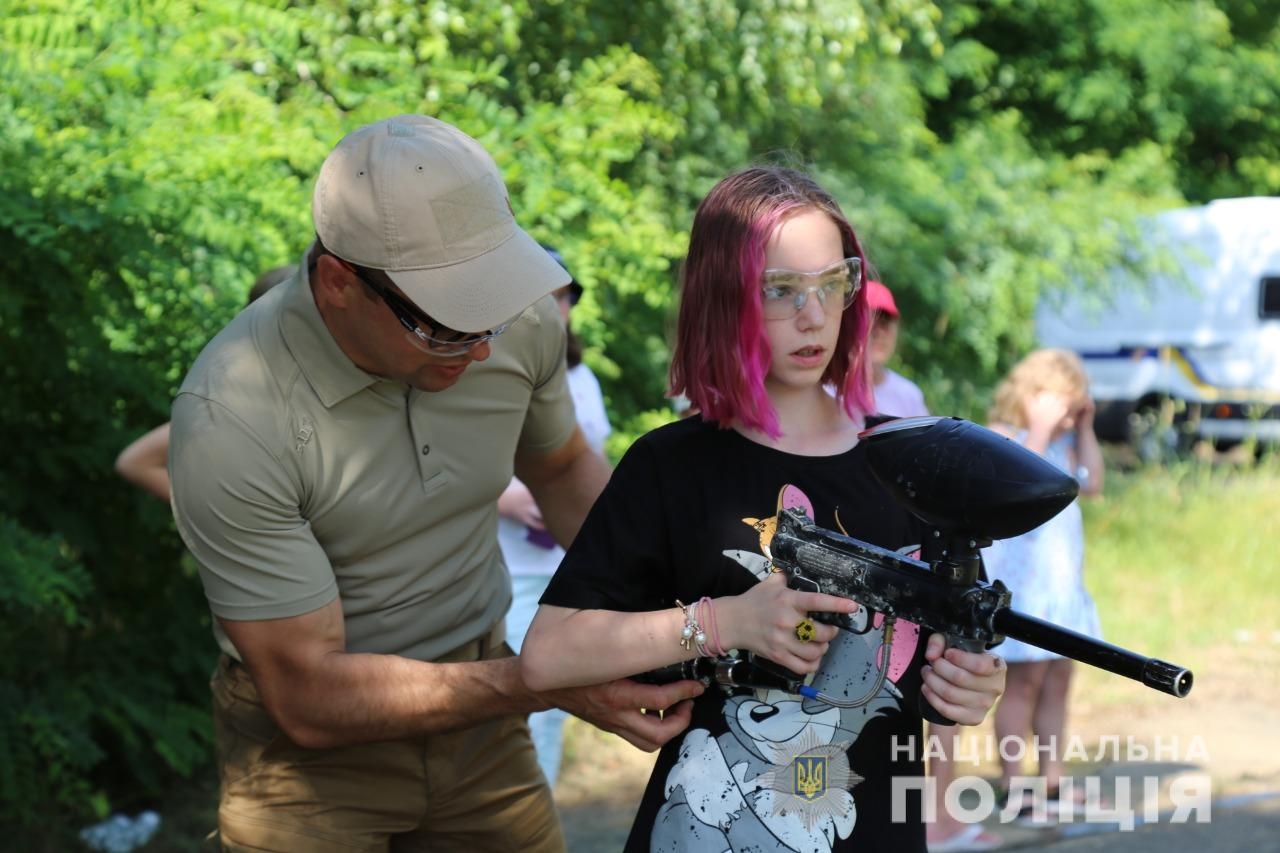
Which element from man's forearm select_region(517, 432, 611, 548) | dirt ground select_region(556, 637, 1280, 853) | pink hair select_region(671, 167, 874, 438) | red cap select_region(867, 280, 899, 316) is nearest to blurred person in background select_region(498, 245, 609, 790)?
dirt ground select_region(556, 637, 1280, 853)

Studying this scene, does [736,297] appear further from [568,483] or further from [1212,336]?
[1212,336]

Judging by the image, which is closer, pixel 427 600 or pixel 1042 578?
pixel 427 600

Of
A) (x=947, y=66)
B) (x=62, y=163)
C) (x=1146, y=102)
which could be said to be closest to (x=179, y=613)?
(x=62, y=163)

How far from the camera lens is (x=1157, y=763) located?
6.02m

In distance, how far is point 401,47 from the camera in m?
6.01

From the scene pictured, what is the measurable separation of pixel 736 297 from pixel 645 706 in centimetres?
67

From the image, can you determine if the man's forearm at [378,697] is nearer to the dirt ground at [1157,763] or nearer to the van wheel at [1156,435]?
the dirt ground at [1157,763]

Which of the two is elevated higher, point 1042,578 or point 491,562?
point 491,562

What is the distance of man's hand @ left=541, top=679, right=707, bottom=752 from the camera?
221cm

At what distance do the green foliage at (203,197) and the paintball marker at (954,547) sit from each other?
84 centimetres

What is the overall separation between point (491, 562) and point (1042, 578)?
2.87 metres

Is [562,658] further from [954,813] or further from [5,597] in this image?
[954,813]

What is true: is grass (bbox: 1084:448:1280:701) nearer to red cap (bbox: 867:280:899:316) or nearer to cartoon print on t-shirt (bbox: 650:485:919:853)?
red cap (bbox: 867:280:899:316)

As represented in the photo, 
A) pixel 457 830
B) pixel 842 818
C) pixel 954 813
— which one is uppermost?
pixel 842 818
